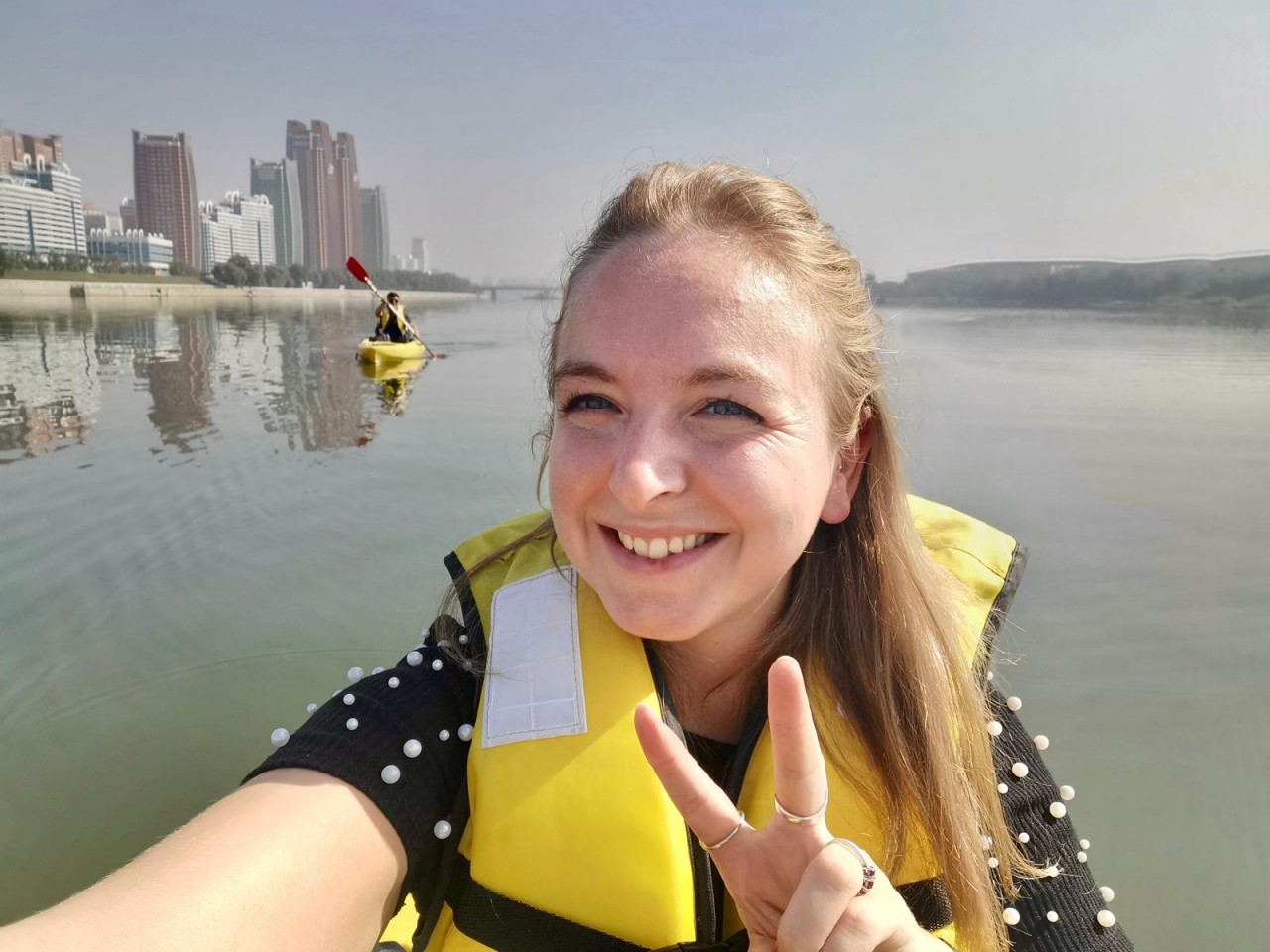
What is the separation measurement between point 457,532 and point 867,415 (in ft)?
15.8

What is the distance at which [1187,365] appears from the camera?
13.7 metres

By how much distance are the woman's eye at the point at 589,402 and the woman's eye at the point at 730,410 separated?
0.20 metres

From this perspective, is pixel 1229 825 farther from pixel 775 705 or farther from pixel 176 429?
pixel 176 429

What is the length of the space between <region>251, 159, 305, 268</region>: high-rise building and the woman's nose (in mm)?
147030

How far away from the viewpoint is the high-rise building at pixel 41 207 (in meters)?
89.2

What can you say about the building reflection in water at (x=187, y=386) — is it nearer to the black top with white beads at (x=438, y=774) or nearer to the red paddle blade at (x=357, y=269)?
the red paddle blade at (x=357, y=269)

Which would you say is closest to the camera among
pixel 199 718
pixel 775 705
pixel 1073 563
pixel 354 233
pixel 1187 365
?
pixel 775 705

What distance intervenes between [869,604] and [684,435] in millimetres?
667

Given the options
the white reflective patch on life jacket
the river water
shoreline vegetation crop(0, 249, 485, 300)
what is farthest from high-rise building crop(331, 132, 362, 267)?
the white reflective patch on life jacket

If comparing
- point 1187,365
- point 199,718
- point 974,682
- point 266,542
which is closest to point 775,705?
point 974,682

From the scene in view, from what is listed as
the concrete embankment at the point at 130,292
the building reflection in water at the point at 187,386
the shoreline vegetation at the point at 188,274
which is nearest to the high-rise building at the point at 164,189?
the shoreline vegetation at the point at 188,274

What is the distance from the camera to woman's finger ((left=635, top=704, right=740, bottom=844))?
1.17 meters

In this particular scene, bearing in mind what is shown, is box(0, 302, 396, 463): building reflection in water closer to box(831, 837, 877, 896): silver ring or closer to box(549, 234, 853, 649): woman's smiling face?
box(549, 234, 853, 649): woman's smiling face

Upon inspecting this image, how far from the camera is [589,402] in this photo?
161cm
